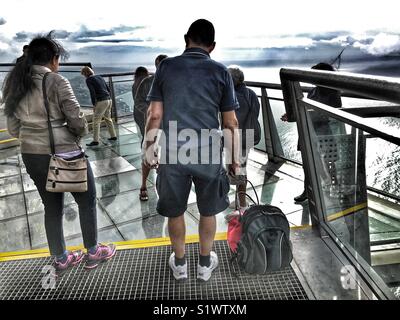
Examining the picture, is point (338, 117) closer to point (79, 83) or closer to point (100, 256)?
point (100, 256)

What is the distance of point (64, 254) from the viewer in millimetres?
2617

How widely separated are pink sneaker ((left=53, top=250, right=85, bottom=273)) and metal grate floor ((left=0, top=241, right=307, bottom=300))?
2.3 inches

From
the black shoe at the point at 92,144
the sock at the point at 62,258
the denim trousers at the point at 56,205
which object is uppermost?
the denim trousers at the point at 56,205

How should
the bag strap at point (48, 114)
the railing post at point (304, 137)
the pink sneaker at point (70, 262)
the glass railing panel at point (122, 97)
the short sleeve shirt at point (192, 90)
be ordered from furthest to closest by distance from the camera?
the glass railing panel at point (122, 97) < the railing post at point (304, 137) < the pink sneaker at point (70, 262) < the bag strap at point (48, 114) < the short sleeve shirt at point (192, 90)

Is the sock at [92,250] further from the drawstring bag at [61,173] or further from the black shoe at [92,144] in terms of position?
the black shoe at [92,144]

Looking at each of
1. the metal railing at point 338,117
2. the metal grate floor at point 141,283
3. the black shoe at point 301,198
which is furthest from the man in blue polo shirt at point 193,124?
the black shoe at point 301,198

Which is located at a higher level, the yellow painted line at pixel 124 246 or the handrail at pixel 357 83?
the handrail at pixel 357 83

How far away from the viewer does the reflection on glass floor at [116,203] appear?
3.41 metres

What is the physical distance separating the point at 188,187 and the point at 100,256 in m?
1.03

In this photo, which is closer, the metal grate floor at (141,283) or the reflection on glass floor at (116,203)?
the metal grate floor at (141,283)

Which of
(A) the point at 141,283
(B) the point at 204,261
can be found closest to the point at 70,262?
(A) the point at 141,283

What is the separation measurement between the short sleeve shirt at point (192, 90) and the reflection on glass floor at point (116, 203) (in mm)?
1591
